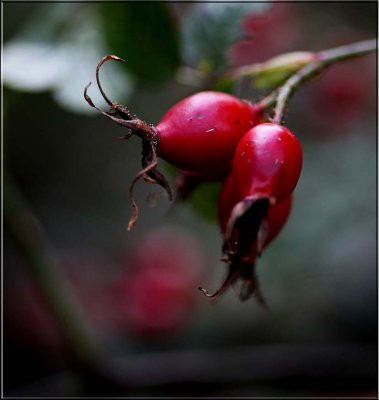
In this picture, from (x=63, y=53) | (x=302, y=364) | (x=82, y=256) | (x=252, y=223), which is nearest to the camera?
(x=252, y=223)

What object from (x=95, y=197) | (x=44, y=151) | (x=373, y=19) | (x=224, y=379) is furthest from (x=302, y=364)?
(x=44, y=151)

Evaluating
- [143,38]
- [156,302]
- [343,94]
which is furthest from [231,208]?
[343,94]

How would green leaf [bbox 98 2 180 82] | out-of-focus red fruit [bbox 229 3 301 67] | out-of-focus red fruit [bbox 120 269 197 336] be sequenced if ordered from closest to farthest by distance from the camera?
green leaf [bbox 98 2 180 82]
out-of-focus red fruit [bbox 120 269 197 336]
out-of-focus red fruit [bbox 229 3 301 67]

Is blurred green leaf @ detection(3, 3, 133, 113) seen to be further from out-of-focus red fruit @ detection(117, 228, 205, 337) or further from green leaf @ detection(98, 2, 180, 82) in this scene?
out-of-focus red fruit @ detection(117, 228, 205, 337)

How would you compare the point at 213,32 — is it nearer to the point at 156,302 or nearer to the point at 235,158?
the point at 235,158

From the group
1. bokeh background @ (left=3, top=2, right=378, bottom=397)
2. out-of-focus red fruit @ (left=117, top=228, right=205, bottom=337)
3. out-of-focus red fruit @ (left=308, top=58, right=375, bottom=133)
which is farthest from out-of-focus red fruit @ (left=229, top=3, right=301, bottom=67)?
out-of-focus red fruit @ (left=117, top=228, right=205, bottom=337)

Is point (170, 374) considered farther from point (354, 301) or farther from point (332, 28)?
point (332, 28)

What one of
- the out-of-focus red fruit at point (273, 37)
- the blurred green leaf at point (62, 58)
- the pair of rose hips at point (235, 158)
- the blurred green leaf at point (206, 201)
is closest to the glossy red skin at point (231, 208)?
the pair of rose hips at point (235, 158)
